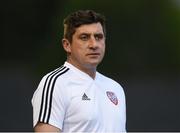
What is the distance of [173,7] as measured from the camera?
5.86 m

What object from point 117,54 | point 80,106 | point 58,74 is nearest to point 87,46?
point 58,74

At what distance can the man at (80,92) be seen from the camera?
2449 mm

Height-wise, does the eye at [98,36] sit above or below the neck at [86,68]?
above

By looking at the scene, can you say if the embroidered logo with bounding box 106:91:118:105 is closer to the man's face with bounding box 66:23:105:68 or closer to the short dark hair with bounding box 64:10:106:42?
the man's face with bounding box 66:23:105:68

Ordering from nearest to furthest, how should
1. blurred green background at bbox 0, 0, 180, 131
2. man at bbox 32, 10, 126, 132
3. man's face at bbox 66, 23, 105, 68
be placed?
man at bbox 32, 10, 126, 132 → man's face at bbox 66, 23, 105, 68 → blurred green background at bbox 0, 0, 180, 131

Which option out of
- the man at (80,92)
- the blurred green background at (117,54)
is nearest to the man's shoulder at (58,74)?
the man at (80,92)

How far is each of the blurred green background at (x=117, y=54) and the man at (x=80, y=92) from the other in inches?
120

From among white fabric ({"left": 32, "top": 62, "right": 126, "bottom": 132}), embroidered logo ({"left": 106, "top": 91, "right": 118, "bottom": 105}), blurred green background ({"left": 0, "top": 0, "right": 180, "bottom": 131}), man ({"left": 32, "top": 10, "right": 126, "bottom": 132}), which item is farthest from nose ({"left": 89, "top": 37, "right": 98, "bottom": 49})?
blurred green background ({"left": 0, "top": 0, "right": 180, "bottom": 131})

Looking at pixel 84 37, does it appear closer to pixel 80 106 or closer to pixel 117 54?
pixel 80 106

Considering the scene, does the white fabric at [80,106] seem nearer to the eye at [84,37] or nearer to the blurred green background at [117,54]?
the eye at [84,37]

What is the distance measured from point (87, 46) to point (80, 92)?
210 mm

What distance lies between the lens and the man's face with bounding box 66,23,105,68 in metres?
2.62

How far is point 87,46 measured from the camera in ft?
8.57

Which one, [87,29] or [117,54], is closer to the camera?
[87,29]
